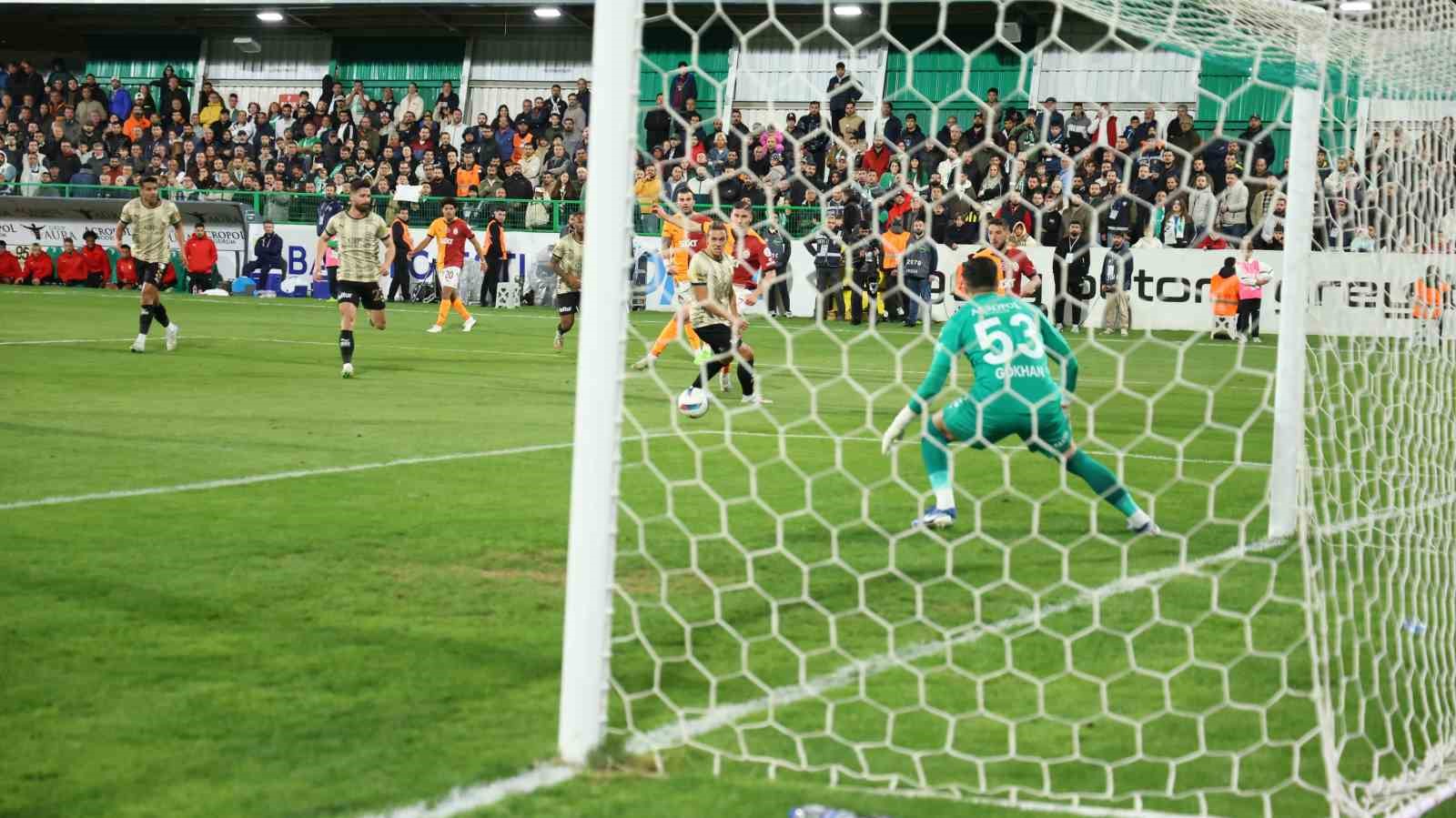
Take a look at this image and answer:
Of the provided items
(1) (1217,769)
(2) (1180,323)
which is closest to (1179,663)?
(1) (1217,769)

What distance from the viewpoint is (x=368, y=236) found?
48.7 feet

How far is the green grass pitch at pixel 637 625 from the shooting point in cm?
383

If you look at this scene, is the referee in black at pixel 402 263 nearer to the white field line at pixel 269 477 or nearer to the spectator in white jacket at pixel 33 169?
the spectator in white jacket at pixel 33 169

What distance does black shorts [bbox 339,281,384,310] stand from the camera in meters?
14.7

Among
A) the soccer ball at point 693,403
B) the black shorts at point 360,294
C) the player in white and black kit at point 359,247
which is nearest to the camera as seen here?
the soccer ball at point 693,403

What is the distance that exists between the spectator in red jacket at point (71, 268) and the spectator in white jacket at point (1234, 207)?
2810 centimetres

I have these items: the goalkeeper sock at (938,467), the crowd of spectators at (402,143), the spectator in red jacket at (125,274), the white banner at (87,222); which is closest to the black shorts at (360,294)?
the crowd of spectators at (402,143)

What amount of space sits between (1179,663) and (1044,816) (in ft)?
5.29

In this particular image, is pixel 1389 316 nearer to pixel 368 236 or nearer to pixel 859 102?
pixel 368 236

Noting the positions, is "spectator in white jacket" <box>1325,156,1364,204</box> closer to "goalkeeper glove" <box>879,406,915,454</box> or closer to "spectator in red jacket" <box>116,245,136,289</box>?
"goalkeeper glove" <box>879,406,915,454</box>

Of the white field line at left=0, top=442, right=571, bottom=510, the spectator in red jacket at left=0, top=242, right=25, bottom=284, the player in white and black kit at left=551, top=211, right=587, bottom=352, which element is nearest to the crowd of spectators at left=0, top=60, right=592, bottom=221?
the spectator in red jacket at left=0, top=242, right=25, bottom=284

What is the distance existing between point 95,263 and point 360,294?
1812cm

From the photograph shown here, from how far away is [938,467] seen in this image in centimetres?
731

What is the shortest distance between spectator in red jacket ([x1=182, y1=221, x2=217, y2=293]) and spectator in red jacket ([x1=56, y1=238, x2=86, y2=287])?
7.62 feet
